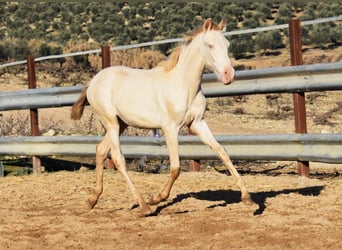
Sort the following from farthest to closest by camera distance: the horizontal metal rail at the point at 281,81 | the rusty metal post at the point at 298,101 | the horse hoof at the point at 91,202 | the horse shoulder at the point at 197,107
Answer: the rusty metal post at the point at 298,101 < the horizontal metal rail at the point at 281,81 < the horse hoof at the point at 91,202 < the horse shoulder at the point at 197,107

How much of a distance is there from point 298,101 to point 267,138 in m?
0.57

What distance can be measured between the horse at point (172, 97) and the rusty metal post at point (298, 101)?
1805 millimetres

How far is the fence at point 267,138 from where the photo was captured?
8.53 m

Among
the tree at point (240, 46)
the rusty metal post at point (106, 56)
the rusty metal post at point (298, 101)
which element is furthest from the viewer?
the tree at point (240, 46)

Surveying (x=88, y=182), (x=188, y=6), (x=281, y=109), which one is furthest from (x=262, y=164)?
(x=188, y=6)

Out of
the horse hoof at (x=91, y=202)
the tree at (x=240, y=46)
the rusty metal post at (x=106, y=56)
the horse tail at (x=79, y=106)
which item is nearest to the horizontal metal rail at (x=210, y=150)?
the rusty metal post at (x=106, y=56)

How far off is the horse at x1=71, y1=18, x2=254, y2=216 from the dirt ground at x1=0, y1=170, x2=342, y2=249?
1.03 ft

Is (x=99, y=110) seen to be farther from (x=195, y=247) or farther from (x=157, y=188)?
(x=195, y=247)

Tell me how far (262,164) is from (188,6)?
126ft

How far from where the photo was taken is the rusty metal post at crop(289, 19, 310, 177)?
9.05 m

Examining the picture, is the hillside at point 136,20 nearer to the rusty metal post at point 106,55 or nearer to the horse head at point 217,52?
the rusty metal post at point 106,55

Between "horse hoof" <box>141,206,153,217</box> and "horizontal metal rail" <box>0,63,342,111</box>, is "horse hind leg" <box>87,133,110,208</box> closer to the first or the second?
"horse hoof" <box>141,206,153,217</box>

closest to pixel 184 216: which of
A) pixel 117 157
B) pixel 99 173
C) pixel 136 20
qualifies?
pixel 117 157

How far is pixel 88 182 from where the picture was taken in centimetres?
1023
